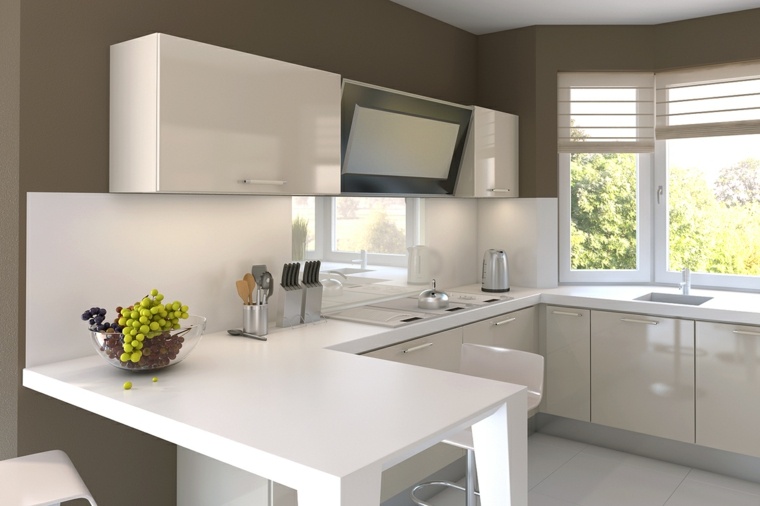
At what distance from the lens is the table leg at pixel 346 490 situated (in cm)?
126

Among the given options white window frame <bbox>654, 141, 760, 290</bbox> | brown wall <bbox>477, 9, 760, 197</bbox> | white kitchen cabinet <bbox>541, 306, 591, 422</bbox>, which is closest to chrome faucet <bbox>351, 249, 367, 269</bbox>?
white kitchen cabinet <bbox>541, 306, 591, 422</bbox>

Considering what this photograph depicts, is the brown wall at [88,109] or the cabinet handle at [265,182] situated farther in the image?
the cabinet handle at [265,182]

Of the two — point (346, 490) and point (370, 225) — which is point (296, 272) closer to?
point (370, 225)

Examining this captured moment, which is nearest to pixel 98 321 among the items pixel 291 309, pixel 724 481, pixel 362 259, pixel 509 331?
pixel 291 309

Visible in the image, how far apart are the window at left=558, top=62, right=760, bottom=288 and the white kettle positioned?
104cm

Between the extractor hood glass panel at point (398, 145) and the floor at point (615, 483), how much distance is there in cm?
169

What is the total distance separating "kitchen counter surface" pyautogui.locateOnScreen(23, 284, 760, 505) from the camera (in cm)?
139

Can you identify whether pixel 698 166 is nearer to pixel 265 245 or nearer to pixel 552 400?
pixel 552 400

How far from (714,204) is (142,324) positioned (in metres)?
3.57

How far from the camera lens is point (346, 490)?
127 cm

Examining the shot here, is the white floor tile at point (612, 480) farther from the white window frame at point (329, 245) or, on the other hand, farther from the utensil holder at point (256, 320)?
the utensil holder at point (256, 320)

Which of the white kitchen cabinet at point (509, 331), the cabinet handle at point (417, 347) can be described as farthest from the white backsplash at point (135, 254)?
the white kitchen cabinet at point (509, 331)

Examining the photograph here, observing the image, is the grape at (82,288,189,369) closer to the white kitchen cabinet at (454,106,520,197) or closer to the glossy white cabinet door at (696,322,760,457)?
the white kitchen cabinet at (454,106,520,197)

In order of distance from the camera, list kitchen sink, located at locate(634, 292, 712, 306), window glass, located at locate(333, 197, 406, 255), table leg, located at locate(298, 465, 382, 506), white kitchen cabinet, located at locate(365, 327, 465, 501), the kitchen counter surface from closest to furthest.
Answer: table leg, located at locate(298, 465, 382, 506) → the kitchen counter surface → white kitchen cabinet, located at locate(365, 327, 465, 501) → window glass, located at locate(333, 197, 406, 255) → kitchen sink, located at locate(634, 292, 712, 306)
